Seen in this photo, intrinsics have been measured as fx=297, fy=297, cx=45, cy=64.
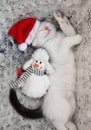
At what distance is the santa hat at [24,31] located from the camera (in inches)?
61.4

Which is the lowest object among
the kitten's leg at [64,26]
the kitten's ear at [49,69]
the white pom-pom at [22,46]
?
the kitten's ear at [49,69]

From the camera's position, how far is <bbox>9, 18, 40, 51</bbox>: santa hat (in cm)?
156

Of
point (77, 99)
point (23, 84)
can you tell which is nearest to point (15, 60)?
point (23, 84)

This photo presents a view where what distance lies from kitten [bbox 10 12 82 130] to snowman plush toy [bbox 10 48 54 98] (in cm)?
3

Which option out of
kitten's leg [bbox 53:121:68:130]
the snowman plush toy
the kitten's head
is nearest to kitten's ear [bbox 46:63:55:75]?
the snowman plush toy

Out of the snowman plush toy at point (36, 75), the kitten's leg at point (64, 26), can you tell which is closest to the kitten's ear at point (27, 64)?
the snowman plush toy at point (36, 75)

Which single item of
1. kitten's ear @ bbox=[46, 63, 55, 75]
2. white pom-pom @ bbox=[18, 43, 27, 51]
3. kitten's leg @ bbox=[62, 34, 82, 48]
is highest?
kitten's leg @ bbox=[62, 34, 82, 48]

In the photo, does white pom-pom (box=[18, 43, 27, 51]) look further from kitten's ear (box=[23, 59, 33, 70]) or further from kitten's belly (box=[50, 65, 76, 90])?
kitten's belly (box=[50, 65, 76, 90])

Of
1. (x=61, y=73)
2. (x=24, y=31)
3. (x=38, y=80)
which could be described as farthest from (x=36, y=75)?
(x=24, y=31)

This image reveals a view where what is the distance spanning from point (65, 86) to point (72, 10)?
1.40 feet

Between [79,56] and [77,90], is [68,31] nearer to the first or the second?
[79,56]

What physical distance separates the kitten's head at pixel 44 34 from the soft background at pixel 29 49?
9 centimetres

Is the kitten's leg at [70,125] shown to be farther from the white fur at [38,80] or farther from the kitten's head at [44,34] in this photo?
the kitten's head at [44,34]

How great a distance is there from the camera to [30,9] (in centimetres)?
164
